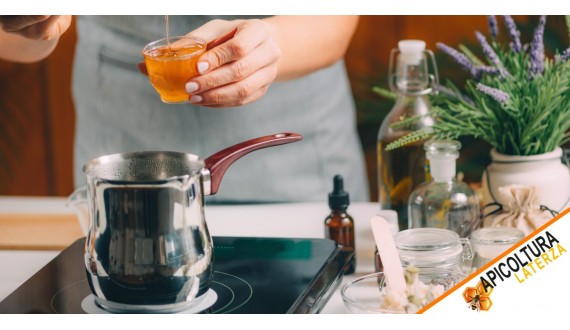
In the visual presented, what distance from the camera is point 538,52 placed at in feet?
3.55

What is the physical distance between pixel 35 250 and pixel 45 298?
0.29 m

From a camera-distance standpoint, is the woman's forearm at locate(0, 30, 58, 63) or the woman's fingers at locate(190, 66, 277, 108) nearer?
the woman's fingers at locate(190, 66, 277, 108)

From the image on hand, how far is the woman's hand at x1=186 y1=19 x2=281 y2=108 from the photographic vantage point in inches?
40.7

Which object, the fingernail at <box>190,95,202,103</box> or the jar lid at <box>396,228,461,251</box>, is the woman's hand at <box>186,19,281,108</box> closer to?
the fingernail at <box>190,95,202,103</box>

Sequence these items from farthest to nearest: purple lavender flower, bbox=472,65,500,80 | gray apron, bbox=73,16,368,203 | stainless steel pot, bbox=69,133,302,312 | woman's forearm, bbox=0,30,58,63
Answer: gray apron, bbox=73,16,368,203, woman's forearm, bbox=0,30,58,63, purple lavender flower, bbox=472,65,500,80, stainless steel pot, bbox=69,133,302,312

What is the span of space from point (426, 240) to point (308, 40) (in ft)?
1.69

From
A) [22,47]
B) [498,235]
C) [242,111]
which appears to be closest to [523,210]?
[498,235]

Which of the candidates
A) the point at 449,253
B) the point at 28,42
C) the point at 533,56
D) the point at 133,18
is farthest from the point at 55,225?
the point at 533,56

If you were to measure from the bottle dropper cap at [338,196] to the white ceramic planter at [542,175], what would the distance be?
0.64 feet

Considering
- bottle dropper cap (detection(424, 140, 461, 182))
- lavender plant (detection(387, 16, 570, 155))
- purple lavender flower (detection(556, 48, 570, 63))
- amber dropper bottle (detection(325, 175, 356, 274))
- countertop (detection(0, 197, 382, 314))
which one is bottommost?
countertop (detection(0, 197, 382, 314))

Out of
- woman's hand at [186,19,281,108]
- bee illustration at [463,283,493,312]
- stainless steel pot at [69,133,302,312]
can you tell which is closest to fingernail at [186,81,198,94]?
woman's hand at [186,19,281,108]

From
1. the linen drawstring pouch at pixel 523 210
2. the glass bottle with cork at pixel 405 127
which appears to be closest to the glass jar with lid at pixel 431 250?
the linen drawstring pouch at pixel 523 210

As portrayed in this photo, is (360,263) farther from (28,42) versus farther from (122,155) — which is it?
(28,42)
